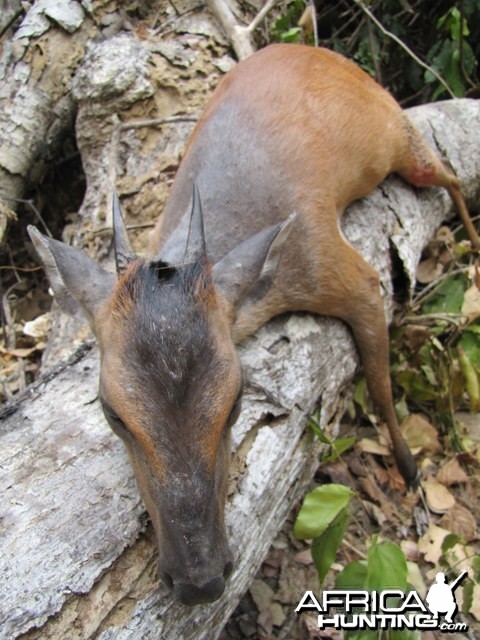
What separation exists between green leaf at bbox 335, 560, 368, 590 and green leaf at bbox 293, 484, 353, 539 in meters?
0.20

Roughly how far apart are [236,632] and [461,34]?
429cm

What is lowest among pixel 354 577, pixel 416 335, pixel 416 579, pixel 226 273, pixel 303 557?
pixel 416 579

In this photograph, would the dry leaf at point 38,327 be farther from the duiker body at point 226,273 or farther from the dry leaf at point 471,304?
the dry leaf at point 471,304

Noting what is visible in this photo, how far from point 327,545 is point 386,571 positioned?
0.35 m

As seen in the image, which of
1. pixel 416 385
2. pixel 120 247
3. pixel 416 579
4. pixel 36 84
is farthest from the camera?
pixel 36 84

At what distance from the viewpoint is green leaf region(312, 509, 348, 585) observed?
2.89 m

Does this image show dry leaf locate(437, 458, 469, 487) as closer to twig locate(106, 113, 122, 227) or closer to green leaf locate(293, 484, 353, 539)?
green leaf locate(293, 484, 353, 539)

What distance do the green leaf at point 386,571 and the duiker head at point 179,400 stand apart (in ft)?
2.09

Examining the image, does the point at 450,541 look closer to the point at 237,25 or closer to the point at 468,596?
the point at 468,596

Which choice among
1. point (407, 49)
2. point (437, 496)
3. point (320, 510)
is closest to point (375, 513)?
point (437, 496)

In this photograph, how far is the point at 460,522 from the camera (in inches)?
145

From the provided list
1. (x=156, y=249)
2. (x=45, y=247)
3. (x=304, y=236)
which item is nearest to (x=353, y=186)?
(x=304, y=236)

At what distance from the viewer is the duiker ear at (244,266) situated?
9.46 feet

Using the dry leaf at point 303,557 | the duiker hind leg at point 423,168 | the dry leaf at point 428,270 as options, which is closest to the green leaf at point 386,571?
the dry leaf at point 303,557
